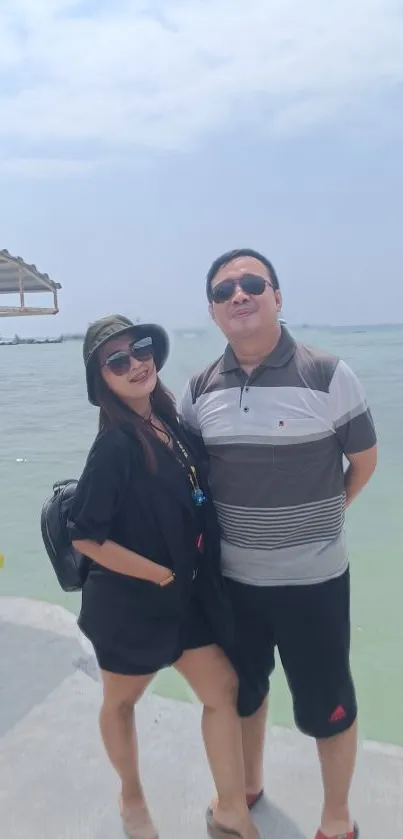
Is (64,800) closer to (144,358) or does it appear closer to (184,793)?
(184,793)

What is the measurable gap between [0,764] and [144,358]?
1.68 meters

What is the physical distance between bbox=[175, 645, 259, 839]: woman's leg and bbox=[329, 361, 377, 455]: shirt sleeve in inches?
31.7

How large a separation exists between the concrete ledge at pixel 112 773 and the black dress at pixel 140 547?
2.09ft

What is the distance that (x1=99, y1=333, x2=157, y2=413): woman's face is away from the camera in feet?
6.98

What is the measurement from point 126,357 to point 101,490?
0.42m

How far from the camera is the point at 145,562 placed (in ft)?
6.67

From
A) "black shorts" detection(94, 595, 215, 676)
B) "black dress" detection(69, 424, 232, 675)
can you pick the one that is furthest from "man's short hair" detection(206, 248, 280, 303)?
"black shorts" detection(94, 595, 215, 676)

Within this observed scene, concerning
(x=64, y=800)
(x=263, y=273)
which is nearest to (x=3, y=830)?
(x=64, y=800)

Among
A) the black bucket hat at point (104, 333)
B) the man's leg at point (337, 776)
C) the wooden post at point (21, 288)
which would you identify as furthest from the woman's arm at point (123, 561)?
the wooden post at point (21, 288)

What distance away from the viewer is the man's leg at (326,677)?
2146 mm

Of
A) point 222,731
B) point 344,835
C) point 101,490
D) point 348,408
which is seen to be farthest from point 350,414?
point 344,835

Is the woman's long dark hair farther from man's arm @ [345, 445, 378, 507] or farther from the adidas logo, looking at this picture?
the adidas logo

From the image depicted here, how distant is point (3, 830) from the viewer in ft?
7.48

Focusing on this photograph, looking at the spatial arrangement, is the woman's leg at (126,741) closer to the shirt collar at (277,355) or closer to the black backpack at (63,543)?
the black backpack at (63,543)
